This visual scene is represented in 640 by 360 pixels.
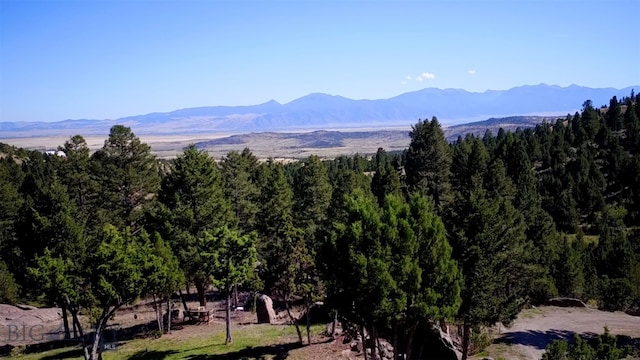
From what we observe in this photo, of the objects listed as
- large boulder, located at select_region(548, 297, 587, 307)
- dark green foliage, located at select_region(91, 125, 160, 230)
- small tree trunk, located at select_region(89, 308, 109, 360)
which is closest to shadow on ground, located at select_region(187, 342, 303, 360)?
small tree trunk, located at select_region(89, 308, 109, 360)

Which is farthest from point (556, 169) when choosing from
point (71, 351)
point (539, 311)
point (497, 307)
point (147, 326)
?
point (71, 351)

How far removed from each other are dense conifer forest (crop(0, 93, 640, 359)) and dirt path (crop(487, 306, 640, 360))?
2.59 metres

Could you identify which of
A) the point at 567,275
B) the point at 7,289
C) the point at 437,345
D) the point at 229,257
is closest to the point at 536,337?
the point at 437,345

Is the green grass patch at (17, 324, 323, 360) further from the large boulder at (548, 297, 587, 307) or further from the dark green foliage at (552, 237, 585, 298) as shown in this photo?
the dark green foliage at (552, 237, 585, 298)

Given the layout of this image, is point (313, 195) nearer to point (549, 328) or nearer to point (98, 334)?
point (549, 328)

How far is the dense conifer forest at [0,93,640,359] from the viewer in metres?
18.9

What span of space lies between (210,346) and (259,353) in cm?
368

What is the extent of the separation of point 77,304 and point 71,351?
564 cm

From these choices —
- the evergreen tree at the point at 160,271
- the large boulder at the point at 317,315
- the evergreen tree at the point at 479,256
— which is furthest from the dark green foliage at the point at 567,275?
the evergreen tree at the point at 160,271

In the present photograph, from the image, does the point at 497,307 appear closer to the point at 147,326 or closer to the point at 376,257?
the point at 376,257

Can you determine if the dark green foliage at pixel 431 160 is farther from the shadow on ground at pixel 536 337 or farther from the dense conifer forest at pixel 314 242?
the shadow on ground at pixel 536 337

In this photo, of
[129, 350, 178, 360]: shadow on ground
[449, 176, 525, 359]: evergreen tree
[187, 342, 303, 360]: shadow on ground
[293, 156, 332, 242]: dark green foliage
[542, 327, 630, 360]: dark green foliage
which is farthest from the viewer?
[293, 156, 332, 242]: dark green foliage

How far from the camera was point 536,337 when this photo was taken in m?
31.0

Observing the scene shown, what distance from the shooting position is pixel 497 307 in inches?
902
